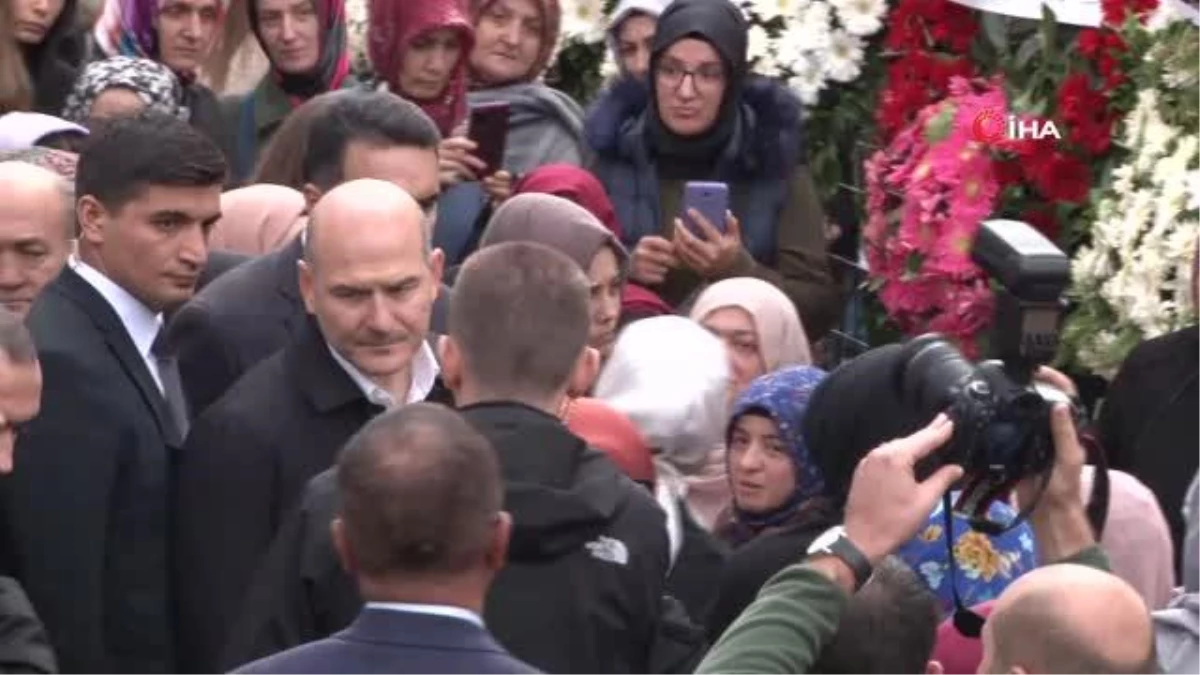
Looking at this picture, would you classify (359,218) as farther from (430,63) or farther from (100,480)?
(430,63)

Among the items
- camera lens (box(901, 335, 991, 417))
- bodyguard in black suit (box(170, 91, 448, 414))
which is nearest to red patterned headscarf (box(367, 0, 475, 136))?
bodyguard in black suit (box(170, 91, 448, 414))

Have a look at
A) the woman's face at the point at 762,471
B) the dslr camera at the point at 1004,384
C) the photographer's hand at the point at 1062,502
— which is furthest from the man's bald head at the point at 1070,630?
the woman's face at the point at 762,471

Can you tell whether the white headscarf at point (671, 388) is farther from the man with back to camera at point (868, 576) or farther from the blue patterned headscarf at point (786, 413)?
the man with back to camera at point (868, 576)

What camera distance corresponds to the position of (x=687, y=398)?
24.1 ft

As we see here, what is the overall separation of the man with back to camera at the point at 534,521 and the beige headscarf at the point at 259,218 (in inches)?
82.3

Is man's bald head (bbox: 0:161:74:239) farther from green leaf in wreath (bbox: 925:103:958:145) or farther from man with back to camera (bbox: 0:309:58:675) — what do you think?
green leaf in wreath (bbox: 925:103:958:145)

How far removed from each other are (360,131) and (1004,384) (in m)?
2.64

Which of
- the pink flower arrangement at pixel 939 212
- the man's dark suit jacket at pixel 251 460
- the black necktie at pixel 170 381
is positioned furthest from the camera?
the pink flower arrangement at pixel 939 212

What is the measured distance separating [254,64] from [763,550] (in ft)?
14.1

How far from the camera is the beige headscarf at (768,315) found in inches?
327

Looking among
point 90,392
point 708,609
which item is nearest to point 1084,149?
point 708,609

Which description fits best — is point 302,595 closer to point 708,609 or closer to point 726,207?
point 708,609

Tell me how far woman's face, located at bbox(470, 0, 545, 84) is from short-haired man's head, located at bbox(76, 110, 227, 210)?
8.78 ft

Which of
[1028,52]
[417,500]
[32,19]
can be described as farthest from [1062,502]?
[32,19]
